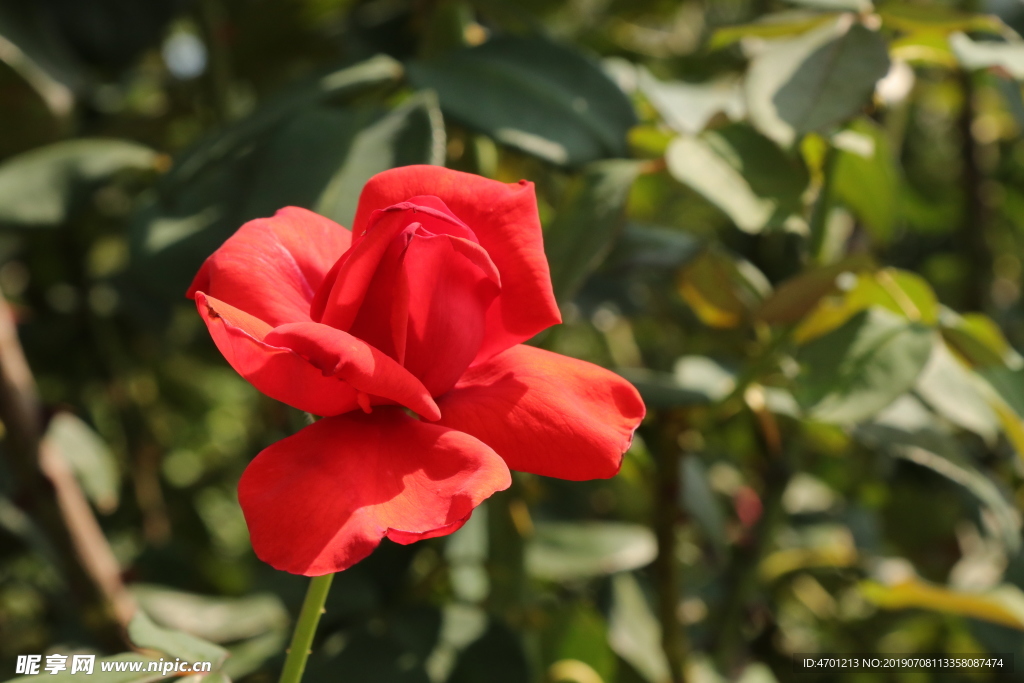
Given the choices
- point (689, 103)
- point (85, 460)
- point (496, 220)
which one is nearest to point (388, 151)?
point (496, 220)

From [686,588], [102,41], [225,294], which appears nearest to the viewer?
[225,294]

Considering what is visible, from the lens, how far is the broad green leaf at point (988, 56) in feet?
1.78

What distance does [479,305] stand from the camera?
34 centimetres

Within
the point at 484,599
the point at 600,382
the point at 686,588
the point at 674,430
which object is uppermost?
the point at 600,382

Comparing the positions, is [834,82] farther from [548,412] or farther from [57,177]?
[57,177]

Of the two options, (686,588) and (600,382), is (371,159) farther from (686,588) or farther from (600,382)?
(686,588)

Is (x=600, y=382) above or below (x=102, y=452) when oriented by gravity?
above

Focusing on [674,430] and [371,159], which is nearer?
[371,159]

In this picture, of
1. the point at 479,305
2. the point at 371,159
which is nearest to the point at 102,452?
the point at 371,159

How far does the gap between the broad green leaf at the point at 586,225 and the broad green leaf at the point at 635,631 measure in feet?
1.17

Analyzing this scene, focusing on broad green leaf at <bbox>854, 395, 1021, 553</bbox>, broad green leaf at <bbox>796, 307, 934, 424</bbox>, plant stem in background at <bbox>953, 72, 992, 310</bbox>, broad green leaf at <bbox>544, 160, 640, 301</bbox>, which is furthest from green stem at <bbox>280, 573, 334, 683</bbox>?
plant stem in background at <bbox>953, 72, 992, 310</bbox>

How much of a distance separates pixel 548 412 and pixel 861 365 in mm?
287

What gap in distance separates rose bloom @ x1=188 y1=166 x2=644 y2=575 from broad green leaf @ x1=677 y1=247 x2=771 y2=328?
1.06ft

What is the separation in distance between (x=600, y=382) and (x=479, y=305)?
0.06 m
